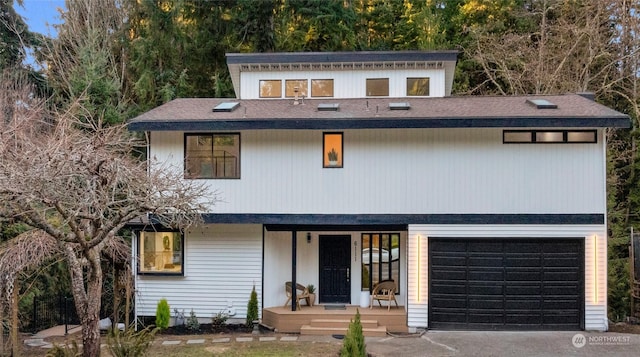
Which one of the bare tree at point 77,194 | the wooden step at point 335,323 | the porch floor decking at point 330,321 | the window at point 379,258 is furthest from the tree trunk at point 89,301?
the window at point 379,258

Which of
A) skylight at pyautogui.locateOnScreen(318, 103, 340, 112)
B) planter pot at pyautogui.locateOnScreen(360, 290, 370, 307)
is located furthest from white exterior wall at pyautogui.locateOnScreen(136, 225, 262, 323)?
skylight at pyautogui.locateOnScreen(318, 103, 340, 112)

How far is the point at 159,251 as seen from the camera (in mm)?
12898

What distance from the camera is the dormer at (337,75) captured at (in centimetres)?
1447

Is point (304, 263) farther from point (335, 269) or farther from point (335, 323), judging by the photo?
point (335, 323)

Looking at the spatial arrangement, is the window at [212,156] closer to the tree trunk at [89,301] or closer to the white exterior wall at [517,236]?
the tree trunk at [89,301]

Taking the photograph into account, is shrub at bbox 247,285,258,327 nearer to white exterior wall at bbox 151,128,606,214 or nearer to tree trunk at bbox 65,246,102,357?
white exterior wall at bbox 151,128,606,214

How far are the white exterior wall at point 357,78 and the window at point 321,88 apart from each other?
93mm

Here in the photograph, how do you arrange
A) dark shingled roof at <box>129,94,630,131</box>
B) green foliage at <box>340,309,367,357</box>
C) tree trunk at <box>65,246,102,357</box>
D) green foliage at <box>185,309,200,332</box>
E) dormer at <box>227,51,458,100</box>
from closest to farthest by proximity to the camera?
tree trunk at <box>65,246,102,357</box> → green foliage at <box>340,309,367,357</box> → dark shingled roof at <box>129,94,630,131</box> → green foliage at <box>185,309,200,332</box> → dormer at <box>227,51,458,100</box>

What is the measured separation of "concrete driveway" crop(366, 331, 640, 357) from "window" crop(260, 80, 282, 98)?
7734 millimetres

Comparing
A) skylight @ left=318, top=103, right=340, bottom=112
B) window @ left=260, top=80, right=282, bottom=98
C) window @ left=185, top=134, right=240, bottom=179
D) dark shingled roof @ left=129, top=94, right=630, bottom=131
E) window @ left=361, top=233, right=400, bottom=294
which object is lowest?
window @ left=361, top=233, right=400, bottom=294

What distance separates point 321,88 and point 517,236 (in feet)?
23.0

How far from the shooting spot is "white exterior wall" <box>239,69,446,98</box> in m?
14.6

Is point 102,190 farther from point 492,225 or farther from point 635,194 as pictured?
point 635,194

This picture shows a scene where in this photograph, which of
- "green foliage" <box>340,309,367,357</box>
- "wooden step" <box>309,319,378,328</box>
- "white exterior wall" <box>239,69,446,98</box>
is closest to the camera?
"green foliage" <box>340,309,367,357</box>
